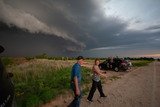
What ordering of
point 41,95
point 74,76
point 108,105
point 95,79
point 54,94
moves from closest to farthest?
point 74,76 → point 108,105 → point 95,79 → point 41,95 → point 54,94

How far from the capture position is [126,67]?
2980 cm

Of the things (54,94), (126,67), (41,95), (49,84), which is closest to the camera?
(41,95)

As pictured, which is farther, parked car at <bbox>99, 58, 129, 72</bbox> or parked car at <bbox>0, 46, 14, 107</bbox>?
parked car at <bbox>99, 58, 129, 72</bbox>

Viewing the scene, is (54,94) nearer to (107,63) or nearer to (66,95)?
(66,95)

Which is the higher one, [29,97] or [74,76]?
[74,76]

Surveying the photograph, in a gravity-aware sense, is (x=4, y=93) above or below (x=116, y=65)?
below

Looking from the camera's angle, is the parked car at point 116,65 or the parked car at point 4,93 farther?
the parked car at point 116,65

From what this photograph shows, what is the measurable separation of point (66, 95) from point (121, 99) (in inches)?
118

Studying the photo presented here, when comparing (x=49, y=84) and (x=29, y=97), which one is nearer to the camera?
(x=29, y=97)

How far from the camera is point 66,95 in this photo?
1227 cm

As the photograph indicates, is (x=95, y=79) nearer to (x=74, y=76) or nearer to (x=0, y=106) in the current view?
(x=74, y=76)

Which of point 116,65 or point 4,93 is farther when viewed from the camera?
point 116,65

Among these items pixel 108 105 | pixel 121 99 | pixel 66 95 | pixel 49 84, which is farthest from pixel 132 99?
pixel 49 84

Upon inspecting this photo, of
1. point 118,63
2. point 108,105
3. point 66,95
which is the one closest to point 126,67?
point 118,63
